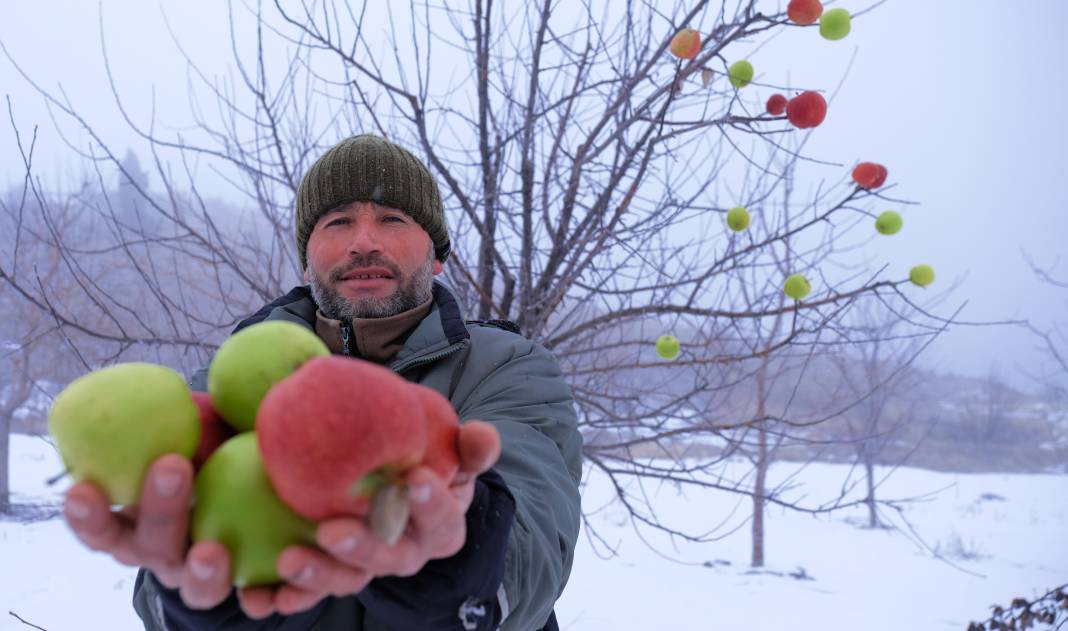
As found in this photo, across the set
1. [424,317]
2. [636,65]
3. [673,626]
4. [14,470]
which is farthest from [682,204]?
[14,470]

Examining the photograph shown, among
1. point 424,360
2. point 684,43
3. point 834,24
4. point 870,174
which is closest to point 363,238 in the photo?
point 424,360

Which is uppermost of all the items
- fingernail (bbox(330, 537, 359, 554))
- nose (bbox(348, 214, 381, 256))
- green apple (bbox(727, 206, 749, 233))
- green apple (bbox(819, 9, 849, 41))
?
green apple (bbox(819, 9, 849, 41))

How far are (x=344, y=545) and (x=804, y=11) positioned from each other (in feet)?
7.62

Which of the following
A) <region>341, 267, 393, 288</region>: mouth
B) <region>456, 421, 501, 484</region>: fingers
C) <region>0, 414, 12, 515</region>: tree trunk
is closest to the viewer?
<region>456, 421, 501, 484</region>: fingers

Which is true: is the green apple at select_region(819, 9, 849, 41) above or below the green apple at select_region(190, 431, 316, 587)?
above

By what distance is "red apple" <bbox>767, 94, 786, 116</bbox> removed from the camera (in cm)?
251

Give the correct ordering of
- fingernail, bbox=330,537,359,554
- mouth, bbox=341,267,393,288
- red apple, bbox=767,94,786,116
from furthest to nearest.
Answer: red apple, bbox=767,94,786,116
mouth, bbox=341,267,393,288
fingernail, bbox=330,537,359,554

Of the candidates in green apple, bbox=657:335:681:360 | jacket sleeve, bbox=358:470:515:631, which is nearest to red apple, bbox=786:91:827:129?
green apple, bbox=657:335:681:360

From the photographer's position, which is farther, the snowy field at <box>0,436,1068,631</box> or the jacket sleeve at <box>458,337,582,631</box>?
the snowy field at <box>0,436,1068,631</box>

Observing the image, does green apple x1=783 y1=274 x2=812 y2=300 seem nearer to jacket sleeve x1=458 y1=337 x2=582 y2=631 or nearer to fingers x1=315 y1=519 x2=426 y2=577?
jacket sleeve x1=458 y1=337 x2=582 y2=631

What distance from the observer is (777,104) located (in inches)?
99.1

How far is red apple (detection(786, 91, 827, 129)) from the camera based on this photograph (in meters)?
2.30

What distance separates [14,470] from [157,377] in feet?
39.5

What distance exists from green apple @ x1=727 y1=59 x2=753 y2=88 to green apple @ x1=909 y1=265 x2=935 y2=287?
3.07 ft
